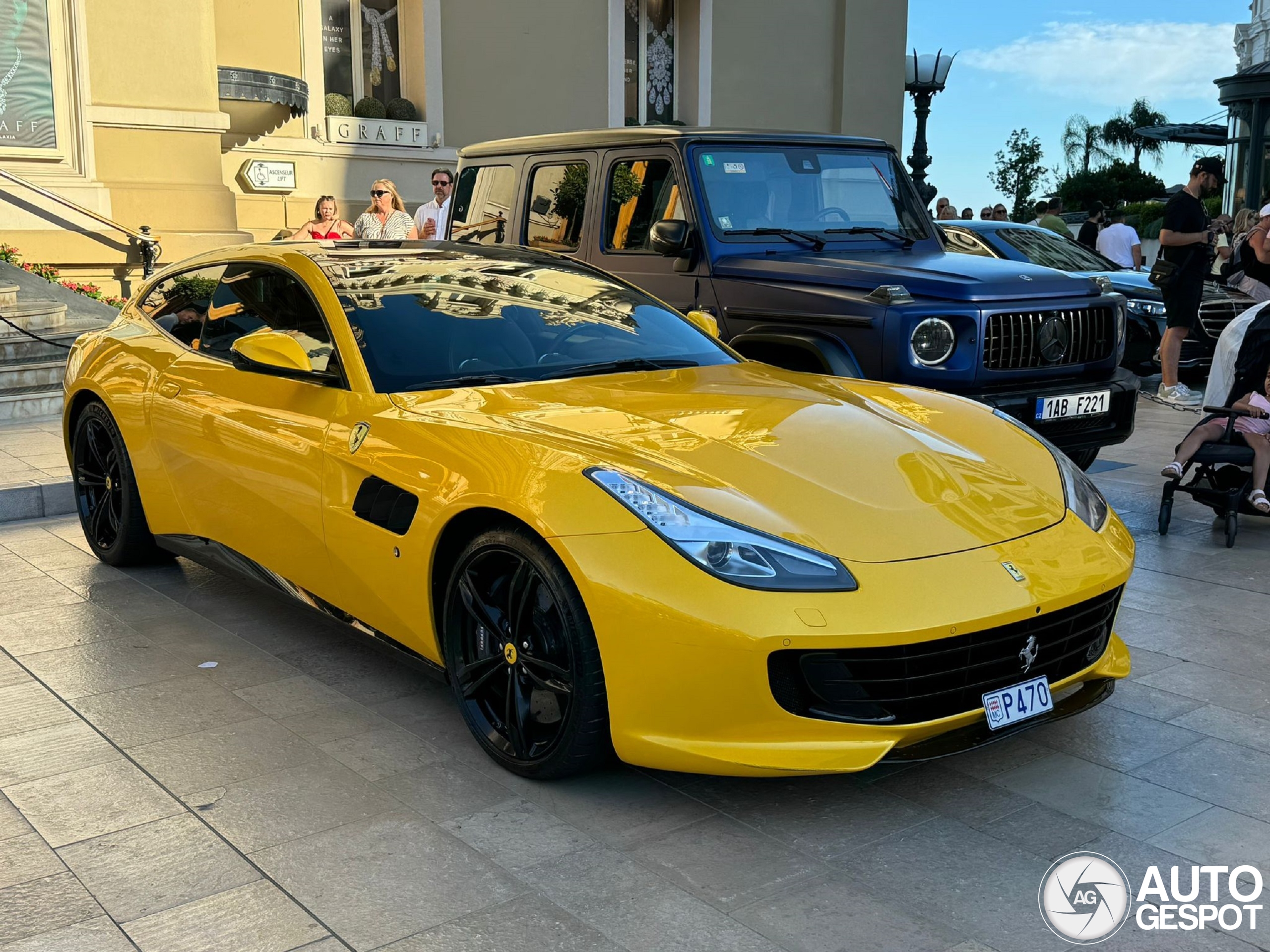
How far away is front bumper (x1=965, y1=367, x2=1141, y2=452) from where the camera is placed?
21.1 ft

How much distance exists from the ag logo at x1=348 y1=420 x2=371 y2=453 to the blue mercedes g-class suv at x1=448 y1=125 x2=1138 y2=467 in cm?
291

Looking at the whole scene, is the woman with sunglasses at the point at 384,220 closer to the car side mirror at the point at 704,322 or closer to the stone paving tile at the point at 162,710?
the car side mirror at the point at 704,322

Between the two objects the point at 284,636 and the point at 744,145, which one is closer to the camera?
the point at 284,636

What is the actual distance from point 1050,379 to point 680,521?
4.06m

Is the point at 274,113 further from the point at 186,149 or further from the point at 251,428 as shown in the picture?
the point at 251,428

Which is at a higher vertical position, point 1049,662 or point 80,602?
point 1049,662

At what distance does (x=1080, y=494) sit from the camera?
399 centimetres

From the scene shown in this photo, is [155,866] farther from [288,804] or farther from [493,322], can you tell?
[493,322]

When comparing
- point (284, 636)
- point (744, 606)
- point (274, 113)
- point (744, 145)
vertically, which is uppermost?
point (274, 113)

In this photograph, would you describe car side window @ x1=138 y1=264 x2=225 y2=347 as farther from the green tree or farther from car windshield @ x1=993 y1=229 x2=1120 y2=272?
the green tree

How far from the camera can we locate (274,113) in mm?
16656

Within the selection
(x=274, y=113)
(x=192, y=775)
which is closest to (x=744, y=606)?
(x=192, y=775)

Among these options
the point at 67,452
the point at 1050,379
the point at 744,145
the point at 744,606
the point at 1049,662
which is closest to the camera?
the point at 744,606

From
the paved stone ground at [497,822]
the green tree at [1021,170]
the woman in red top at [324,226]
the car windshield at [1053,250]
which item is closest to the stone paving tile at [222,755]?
the paved stone ground at [497,822]
